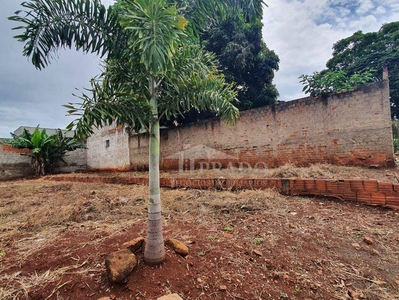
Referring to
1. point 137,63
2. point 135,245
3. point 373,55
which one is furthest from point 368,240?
point 373,55

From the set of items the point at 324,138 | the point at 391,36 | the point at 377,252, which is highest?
the point at 391,36

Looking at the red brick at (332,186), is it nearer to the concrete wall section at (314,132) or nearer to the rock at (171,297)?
the concrete wall section at (314,132)

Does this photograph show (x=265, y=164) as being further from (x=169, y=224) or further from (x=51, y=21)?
(x=51, y=21)

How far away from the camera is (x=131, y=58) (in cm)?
185

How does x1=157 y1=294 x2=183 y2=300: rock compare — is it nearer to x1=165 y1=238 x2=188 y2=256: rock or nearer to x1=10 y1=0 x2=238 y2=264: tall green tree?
x1=10 y1=0 x2=238 y2=264: tall green tree

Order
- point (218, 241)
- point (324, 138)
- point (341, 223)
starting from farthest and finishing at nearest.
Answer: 1. point (324, 138)
2. point (341, 223)
3. point (218, 241)

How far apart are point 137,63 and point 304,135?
4.81 m

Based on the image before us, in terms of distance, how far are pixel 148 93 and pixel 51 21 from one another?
113 cm

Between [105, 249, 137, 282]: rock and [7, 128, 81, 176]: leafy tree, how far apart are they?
865 centimetres

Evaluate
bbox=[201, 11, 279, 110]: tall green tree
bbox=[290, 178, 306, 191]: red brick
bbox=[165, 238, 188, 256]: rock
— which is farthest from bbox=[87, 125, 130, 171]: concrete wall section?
bbox=[165, 238, 188, 256]: rock

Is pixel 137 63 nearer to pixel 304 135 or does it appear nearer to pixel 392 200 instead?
pixel 392 200

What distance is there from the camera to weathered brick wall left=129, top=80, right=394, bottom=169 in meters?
4.51

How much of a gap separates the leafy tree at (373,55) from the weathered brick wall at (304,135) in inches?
286

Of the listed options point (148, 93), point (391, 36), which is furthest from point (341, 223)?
point (391, 36)
